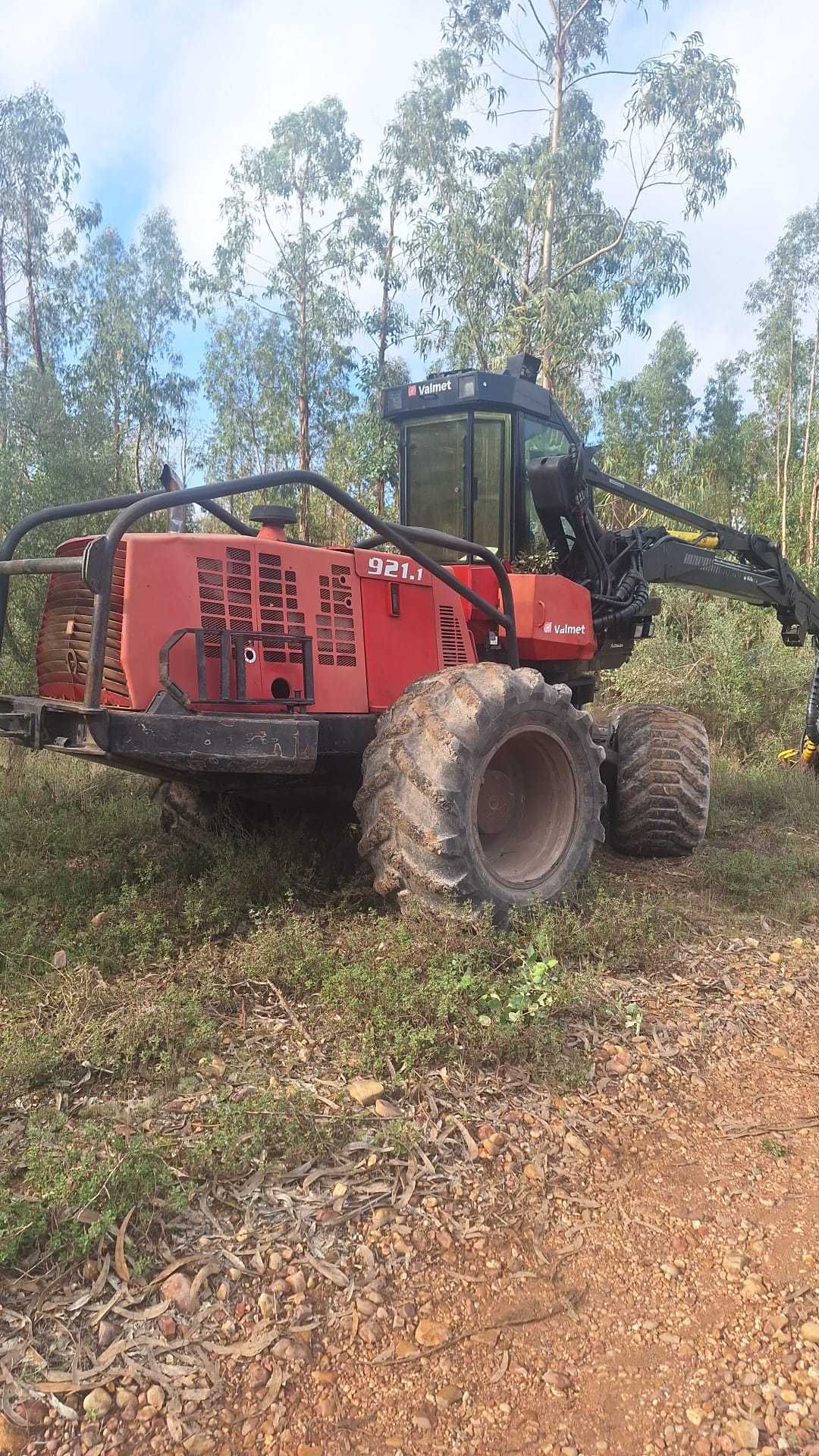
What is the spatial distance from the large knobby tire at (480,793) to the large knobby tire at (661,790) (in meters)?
0.95

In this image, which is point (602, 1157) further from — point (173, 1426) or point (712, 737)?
point (712, 737)

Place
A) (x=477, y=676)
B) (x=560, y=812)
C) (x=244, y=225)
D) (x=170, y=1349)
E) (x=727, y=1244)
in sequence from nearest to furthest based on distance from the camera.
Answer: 1. (x=170, y=1349)
2. (x=727, y=1244)
3. (x=477, y=676)
4. (x=560, y=812)
5. (x=244, y=225)

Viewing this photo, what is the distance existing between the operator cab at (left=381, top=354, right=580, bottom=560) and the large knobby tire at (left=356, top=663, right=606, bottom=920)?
1.48 metres

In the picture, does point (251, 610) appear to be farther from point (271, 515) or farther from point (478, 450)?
point (478, 450)

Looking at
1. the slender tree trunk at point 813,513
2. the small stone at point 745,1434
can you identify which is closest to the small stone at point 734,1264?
the small stone at point 745,1434

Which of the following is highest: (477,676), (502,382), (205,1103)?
(502,382)

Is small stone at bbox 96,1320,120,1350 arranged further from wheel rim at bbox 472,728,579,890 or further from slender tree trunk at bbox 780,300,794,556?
slender tree trunk at bbox 780,300,794,556

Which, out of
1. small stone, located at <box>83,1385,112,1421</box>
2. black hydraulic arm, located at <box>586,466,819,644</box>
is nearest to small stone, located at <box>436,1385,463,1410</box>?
small stone, located at <box>83,1385,112,1421</box>

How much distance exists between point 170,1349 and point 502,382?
516 centimetres

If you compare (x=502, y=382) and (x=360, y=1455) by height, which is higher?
(x=502, y=382)

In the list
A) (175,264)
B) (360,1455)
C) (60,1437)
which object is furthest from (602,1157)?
(175,264)

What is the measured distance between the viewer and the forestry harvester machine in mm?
3900

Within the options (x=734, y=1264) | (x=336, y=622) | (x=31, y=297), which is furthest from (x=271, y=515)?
(x=31, y=297)

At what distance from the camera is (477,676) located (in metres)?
4.37
